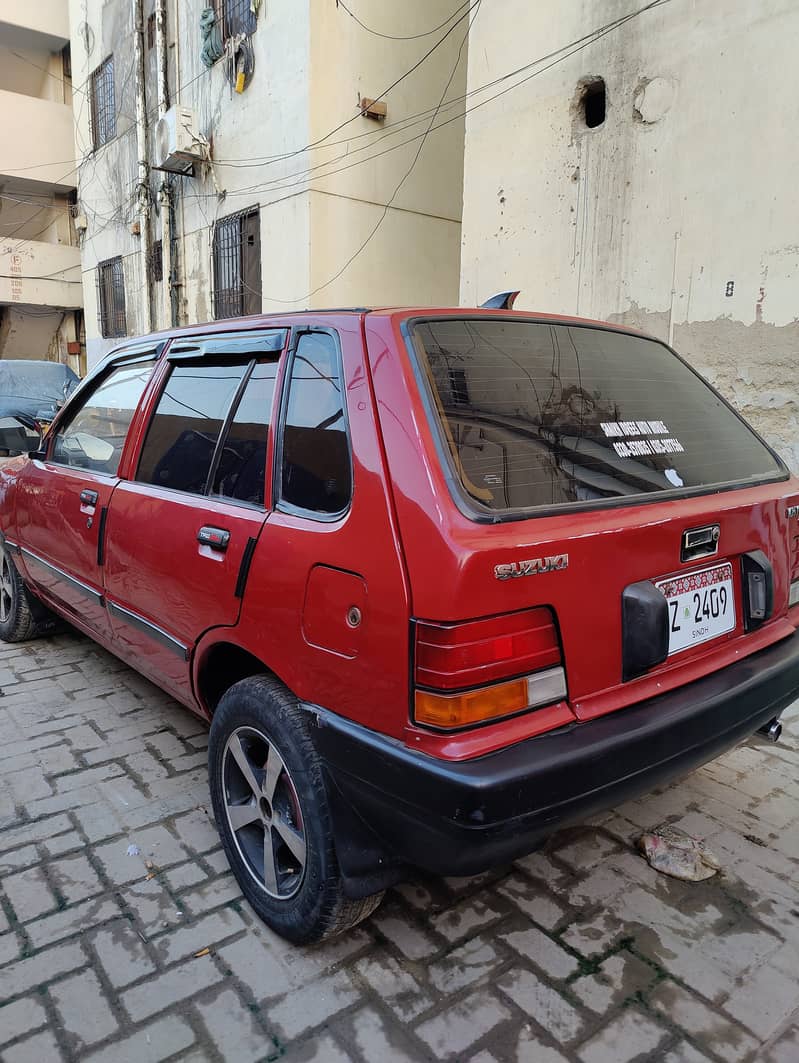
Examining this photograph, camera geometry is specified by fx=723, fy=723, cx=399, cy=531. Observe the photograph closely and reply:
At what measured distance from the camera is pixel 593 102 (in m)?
6.17

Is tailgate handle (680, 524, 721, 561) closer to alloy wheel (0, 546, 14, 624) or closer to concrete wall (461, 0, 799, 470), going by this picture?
concrete wall (461, 0, 799, 470)

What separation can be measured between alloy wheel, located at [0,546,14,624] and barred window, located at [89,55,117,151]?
1335cm

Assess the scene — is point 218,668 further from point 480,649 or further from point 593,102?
point 593,102

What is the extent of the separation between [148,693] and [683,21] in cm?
588

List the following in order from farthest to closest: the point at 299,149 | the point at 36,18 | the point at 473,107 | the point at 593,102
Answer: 1. the point at 36,18
2. the point at 299,149
3. the point at 473,107
4. the point at 593,102

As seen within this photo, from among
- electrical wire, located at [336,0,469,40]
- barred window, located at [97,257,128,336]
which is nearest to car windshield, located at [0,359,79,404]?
barred window, located at [97,257,128,336]

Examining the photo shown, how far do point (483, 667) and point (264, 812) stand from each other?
3.09 ft

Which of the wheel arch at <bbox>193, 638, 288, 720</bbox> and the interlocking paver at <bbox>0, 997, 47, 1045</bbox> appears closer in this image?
the interlocking paver at <bbox>0, 997, 47, 1045</bbox>

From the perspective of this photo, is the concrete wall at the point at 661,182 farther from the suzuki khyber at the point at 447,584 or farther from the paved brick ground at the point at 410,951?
the paved brick ground at the point at 410,951

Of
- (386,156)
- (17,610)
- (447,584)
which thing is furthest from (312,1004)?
(386,156)

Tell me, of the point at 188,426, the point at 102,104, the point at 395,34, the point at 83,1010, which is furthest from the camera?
the point at 102,104

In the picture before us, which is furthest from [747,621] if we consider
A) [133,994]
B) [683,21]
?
[683,21]

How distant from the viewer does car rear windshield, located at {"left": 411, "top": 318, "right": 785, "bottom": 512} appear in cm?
179

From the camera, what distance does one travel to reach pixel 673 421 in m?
2.29
